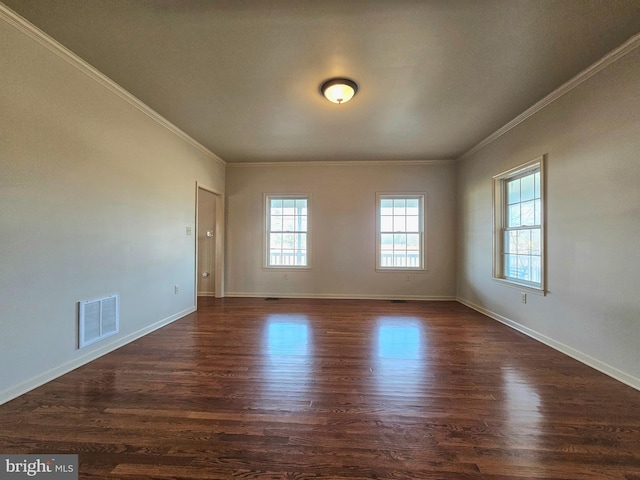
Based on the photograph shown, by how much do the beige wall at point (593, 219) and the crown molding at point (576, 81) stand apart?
0.05 m

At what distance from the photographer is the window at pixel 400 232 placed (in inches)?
225

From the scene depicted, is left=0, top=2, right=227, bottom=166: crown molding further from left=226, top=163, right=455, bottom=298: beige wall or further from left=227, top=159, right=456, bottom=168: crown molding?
left=226, top=163, right=455, bottom=298: beige wall

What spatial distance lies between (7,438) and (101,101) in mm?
2819

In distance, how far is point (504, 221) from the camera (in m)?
4.21

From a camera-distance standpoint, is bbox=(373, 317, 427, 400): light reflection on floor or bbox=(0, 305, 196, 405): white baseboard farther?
bbox=(373, 317, 427, 400): light reflection on floor

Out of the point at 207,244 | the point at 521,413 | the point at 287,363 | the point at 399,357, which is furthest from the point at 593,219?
Result: the point at 207,244

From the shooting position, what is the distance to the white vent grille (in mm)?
2588

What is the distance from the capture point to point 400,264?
5738mm

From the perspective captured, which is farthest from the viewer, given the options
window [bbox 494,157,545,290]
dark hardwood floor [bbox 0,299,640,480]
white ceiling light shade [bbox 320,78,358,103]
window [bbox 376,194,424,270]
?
window [bbox 376,194,424,270]

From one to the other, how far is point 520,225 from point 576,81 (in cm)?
176

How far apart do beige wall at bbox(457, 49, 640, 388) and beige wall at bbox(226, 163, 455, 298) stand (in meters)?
1.95

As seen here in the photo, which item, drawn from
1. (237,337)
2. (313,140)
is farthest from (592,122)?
(237,337)

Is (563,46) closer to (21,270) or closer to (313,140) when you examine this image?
(313,140)

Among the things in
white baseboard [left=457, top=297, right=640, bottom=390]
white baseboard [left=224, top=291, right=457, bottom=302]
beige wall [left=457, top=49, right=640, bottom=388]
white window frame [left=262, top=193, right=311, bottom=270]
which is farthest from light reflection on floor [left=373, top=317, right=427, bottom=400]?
white window frame [left=262, top=193, right=311, bottom=270]
